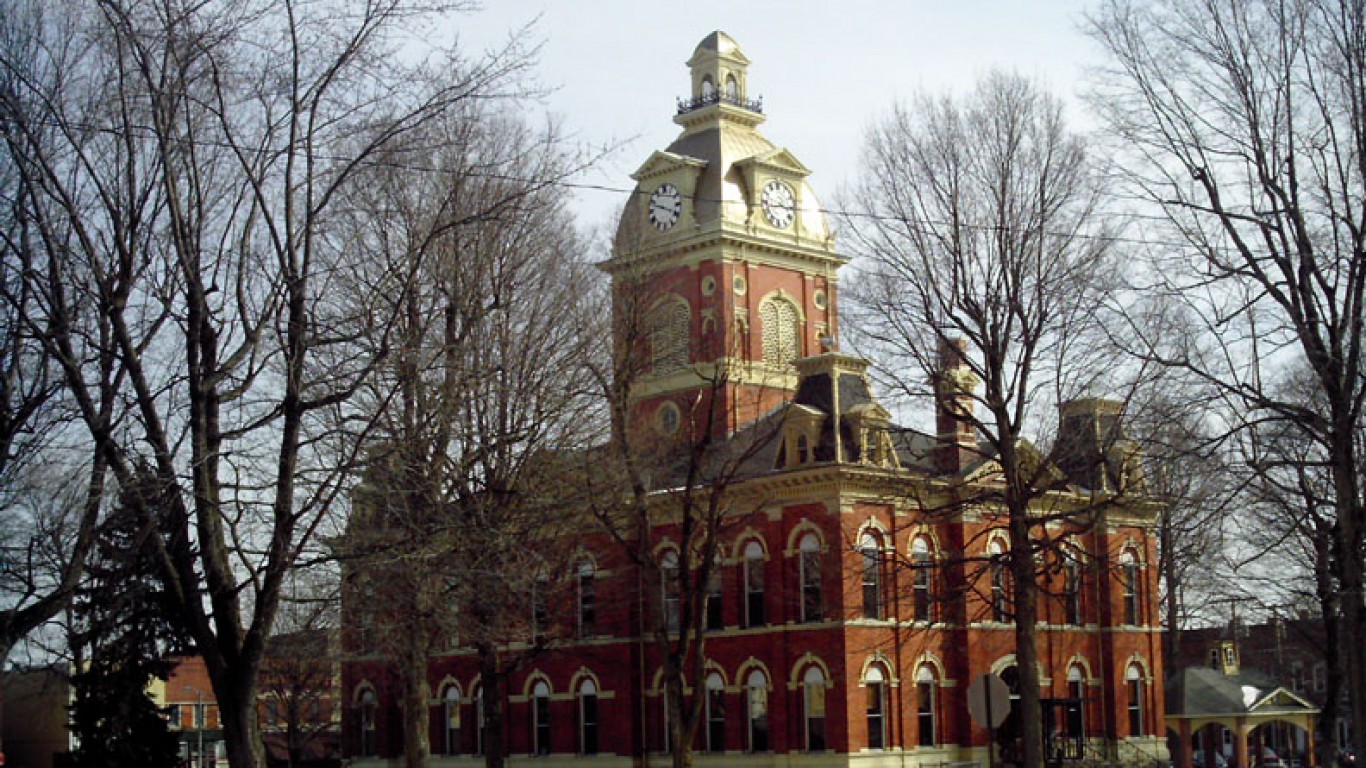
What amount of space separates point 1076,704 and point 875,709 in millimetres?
7924

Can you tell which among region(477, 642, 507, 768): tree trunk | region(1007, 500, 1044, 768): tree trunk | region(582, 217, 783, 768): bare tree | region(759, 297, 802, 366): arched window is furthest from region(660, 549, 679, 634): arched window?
region(1007, 500, 1044, 768): tree trunk

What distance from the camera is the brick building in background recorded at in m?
47.1

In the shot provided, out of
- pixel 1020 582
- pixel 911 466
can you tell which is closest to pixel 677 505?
pixel 911 466

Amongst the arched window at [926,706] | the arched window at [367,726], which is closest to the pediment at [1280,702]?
the arched window at [926,706]

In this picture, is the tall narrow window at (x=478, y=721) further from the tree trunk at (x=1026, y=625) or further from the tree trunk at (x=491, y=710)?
the tree trunk at (x=1026, y=625)

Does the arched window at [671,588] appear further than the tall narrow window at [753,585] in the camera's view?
Yes

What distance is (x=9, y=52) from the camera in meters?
17.5

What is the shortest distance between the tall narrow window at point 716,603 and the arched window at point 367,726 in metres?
16.1

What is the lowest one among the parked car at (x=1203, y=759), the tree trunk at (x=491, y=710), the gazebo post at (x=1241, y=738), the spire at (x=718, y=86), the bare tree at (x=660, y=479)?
the parked car at (x=1203, y=759)

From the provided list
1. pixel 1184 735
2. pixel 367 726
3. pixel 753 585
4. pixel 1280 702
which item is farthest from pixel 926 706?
pixel 1280 702

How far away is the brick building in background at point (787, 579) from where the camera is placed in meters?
47.1

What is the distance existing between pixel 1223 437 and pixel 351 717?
1794 inches

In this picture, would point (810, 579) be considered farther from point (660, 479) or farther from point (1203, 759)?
point (1203, 759)

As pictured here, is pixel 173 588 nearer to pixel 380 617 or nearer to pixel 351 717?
pixel 380 617
